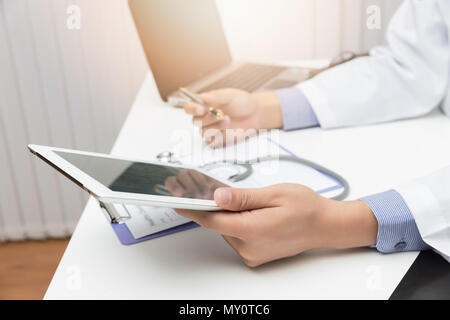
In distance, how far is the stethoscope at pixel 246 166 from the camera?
2.37 ft

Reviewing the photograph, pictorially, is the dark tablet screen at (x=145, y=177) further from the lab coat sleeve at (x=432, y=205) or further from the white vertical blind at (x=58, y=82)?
the white vertical blind at (x=58, y=82)

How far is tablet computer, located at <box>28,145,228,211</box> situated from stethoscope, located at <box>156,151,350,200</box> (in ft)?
0.30

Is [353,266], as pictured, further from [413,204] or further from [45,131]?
[45,131]

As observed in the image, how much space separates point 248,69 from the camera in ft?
4.10

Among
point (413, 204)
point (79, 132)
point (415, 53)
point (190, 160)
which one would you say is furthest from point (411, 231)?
point (79, 132)

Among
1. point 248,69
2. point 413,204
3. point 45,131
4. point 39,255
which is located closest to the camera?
point 413,204

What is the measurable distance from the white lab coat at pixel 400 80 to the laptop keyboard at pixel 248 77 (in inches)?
6.1

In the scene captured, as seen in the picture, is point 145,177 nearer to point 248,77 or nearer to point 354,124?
point 354,124

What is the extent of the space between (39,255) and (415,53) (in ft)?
4.98

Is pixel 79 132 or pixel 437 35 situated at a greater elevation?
pixel 437 35

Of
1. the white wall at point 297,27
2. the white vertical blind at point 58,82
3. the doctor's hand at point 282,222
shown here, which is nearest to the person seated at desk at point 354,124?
the doctor's hand at point 282,222

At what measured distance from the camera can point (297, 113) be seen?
3.16 feet

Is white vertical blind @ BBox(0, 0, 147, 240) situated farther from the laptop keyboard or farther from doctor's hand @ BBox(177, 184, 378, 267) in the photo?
doctor's hand @ BBox(177, 184, 378, 267)

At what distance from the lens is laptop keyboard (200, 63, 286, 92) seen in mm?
1121
